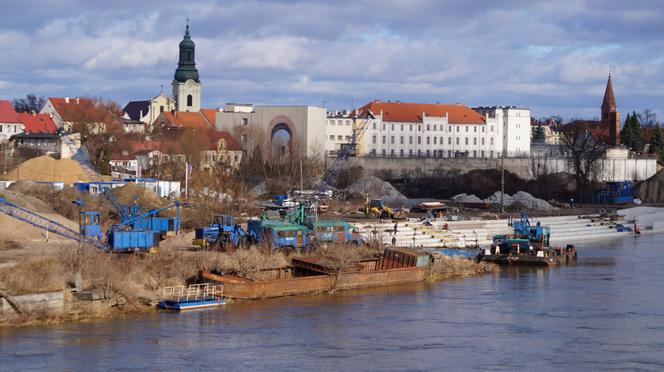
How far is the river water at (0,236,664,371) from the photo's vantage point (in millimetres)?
29000

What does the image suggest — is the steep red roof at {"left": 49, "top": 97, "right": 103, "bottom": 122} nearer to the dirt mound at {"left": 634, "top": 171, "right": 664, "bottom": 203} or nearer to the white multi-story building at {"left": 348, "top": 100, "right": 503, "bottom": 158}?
the white multi-story building at {"left": 348, "top": 100, "right": 503, "bottom": 158}

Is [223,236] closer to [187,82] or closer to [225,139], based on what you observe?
[225,139]

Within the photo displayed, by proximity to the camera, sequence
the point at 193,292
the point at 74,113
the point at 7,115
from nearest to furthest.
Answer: the point at 193,292, the point at 7,115, the point at 74,113

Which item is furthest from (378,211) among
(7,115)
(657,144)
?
(657,144)

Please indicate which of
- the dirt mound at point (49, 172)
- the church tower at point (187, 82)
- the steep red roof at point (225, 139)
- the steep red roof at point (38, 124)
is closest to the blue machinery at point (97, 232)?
the dirt mound at point (49, 172)

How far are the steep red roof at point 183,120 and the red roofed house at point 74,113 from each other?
328 inches

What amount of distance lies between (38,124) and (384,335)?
7244cm

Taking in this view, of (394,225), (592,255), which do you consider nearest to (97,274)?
(394,225)

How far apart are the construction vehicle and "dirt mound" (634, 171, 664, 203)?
59.8 m

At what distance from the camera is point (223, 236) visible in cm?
4475

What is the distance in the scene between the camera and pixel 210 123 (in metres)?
114

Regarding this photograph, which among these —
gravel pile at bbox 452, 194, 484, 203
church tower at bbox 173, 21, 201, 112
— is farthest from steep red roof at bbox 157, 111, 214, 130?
gravel pile at bbox 452, 194, 484, 203

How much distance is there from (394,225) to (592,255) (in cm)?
987

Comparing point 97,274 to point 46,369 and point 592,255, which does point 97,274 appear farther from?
point 592,255
